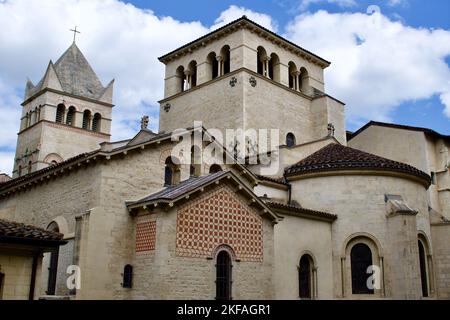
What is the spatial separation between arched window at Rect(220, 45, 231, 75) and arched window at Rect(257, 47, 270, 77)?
206 cm

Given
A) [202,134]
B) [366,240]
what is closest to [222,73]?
Result: [202,134]

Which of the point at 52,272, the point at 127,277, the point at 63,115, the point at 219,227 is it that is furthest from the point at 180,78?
the point at 127,277

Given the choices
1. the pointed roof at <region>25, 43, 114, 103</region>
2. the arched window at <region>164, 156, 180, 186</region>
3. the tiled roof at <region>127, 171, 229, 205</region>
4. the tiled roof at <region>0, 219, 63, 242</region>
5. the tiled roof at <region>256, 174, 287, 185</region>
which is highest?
the pointed roof at <region>25, 43, 114, 103</region>

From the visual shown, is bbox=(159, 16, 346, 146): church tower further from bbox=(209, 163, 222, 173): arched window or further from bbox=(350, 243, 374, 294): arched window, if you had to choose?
bbox=(350, 243, 374, 294): arched window

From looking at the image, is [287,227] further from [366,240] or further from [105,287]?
[105,287]

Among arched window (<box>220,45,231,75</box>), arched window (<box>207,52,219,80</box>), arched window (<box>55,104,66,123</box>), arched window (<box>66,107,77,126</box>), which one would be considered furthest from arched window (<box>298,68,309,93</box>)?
arched window (<box>55,104,66,123</box>)

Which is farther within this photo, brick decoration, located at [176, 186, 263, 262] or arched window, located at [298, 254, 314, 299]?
arched window, located at [298, 254, 314, 299]

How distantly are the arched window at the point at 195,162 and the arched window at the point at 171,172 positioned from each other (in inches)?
23.2

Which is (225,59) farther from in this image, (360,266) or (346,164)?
(360,266)

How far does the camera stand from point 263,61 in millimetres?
32938

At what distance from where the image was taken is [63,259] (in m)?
17.9

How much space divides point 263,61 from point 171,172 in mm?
15642

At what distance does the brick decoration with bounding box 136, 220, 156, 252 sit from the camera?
16703mm
